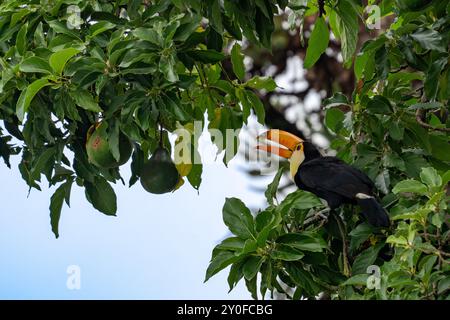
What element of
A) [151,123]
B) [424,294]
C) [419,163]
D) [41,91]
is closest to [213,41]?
[151,123]

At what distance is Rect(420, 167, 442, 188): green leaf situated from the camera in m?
2.88

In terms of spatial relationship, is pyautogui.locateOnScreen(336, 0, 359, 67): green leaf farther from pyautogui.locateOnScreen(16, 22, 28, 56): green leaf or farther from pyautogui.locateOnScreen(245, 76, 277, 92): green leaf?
pyautogui.locateOnScreen(16, 22, 28, 56): green leaf

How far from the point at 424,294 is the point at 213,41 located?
43.6 inches

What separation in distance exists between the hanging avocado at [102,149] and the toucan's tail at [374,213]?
0.78 meters

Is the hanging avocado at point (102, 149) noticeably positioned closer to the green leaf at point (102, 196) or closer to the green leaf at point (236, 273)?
the green leaf at point (102, 196)

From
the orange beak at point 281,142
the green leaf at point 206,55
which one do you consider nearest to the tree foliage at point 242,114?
the green leaf at point 206,55

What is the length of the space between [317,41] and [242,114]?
39 cm

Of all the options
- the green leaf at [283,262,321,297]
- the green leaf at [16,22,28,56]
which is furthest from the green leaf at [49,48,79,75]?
the green leaf at [283,262,321,297]

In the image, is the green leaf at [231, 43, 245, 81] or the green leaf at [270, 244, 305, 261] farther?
the green leaf at [231, 43, 245, 81]

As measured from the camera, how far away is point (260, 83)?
12.0 ft

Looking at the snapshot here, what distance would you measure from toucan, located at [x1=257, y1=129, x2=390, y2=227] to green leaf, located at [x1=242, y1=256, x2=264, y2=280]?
1.32 feet

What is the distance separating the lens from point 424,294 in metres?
2.74

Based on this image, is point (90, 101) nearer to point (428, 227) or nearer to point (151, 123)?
point (151, 123)

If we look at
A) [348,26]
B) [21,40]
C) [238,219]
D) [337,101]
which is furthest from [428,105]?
[21,40]
